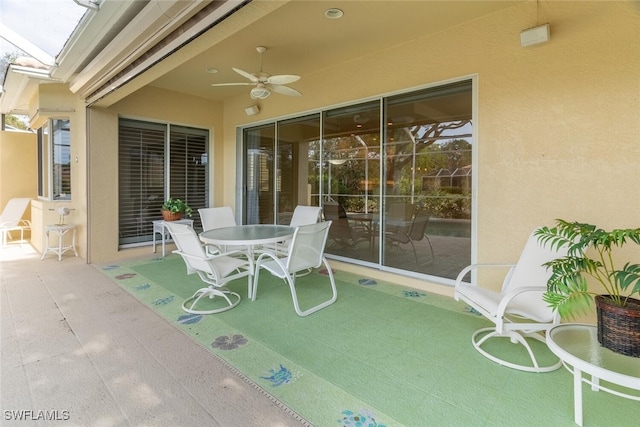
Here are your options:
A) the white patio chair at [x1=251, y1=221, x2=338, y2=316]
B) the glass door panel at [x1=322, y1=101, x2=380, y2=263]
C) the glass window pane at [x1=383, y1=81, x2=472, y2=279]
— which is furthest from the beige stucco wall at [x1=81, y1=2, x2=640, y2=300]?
the white patio chair at [x1=251, y1=221, x2=338, y2=316]

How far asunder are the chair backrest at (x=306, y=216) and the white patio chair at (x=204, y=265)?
1.27 m

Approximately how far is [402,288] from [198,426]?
2710mm

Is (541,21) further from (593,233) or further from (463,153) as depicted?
(593,233)

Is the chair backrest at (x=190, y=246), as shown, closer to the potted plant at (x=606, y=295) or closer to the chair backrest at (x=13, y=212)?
the potted plant at (x=606, y=295)

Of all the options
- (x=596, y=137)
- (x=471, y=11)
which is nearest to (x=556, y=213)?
(x=596, y=137)

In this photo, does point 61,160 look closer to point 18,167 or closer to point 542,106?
point 18,167

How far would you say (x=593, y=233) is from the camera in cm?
174

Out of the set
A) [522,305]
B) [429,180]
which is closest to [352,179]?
[429,180]

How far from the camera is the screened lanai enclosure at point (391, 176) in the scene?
137 inches

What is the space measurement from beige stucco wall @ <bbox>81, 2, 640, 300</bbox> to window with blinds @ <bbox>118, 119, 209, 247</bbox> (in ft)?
12.7

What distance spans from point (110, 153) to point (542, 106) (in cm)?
596

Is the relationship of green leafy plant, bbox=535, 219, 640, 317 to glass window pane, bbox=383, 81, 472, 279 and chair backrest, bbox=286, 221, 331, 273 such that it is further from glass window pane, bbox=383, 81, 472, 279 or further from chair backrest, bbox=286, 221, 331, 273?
chair backrest, bbox=286, 221, 331, 273

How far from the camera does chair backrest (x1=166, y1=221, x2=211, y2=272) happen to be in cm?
275

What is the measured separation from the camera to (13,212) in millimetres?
6234
